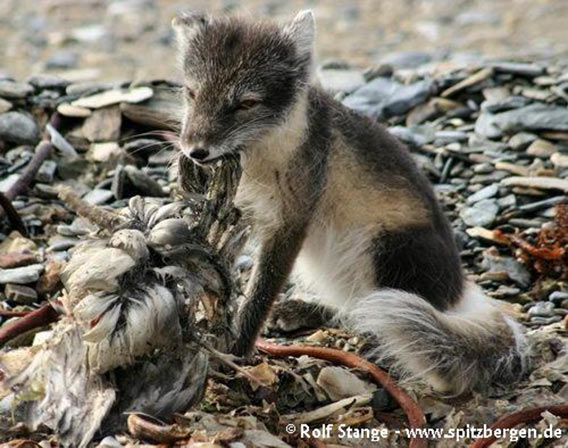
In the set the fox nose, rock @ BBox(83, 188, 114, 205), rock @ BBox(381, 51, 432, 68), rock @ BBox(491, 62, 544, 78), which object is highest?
the fox nose

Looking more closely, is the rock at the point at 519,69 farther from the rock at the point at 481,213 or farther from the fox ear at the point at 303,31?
the fox ear at the point at 303,31

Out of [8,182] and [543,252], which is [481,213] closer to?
[543,252]

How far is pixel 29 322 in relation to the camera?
12.8 feet

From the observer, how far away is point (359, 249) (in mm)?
4914

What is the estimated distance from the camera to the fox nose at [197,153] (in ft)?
13.8

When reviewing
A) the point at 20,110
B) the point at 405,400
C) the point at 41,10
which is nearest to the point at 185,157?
the point at 405,400

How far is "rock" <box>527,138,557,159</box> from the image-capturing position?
632cm

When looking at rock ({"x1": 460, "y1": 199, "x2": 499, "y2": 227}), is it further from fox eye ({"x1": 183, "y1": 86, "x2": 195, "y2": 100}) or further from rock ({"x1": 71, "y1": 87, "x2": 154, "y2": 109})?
rock ({"x1": 71, "y1": 87, "x2": 154, "y2": 109})

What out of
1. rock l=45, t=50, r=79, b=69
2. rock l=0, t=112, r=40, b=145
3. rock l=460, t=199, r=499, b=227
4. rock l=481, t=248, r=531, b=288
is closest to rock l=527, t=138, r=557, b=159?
rock l=460, t=199, r=499, b=227

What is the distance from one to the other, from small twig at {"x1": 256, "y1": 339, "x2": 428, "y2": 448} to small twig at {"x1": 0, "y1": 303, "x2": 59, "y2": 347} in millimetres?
937

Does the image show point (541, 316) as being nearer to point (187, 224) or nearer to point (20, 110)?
point (187, 224)

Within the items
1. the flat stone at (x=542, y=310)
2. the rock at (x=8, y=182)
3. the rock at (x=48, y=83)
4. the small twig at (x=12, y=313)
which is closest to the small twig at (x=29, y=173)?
the rock at (x=8, y=182)

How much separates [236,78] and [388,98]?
2.68 meters

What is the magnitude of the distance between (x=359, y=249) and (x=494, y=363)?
83cm
